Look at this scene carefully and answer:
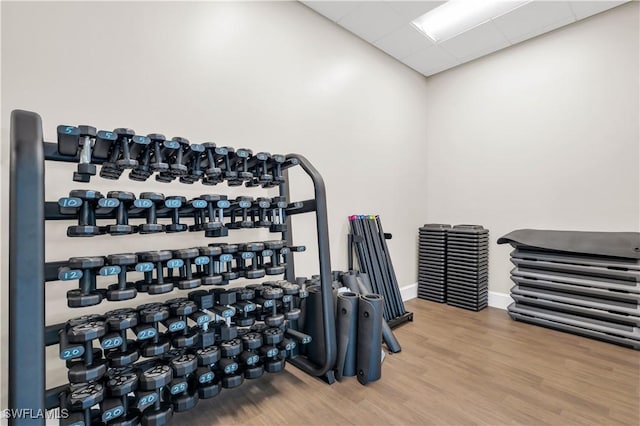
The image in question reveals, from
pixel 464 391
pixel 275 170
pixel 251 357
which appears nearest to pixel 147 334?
pixel 251 357

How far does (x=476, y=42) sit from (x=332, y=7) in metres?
1.74

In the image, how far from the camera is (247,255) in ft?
5.58

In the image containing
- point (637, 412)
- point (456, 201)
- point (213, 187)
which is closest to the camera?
point (637, 412)

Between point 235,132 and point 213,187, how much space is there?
47cm

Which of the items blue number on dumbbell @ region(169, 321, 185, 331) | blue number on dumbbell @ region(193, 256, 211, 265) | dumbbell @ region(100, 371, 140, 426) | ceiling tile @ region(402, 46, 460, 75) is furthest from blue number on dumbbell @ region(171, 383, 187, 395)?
ceiling tile @ region(402, 46, 460, 75)

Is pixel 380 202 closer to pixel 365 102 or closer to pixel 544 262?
pixel 365 102

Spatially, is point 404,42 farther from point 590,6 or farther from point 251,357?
point 251,357

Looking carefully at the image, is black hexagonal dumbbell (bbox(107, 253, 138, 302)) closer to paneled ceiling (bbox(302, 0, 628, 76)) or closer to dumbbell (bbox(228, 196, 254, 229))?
dumbbell (bbox(228, 196, 254, 229))

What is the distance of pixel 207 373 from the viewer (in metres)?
1.58

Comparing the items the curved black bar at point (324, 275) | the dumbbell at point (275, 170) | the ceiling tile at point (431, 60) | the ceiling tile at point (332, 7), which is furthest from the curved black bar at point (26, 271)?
the ceiling tile at point (431, 60)

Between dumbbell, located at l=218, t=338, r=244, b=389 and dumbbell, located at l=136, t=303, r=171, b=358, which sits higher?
dumbbell, located at l=136, t=303, r=171, b=358

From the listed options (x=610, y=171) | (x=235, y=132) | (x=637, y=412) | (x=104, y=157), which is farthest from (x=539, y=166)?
(x=104, y=157)

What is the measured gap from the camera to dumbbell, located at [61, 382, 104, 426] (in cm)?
121

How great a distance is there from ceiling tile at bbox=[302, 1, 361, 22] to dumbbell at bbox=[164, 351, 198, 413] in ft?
9.94
